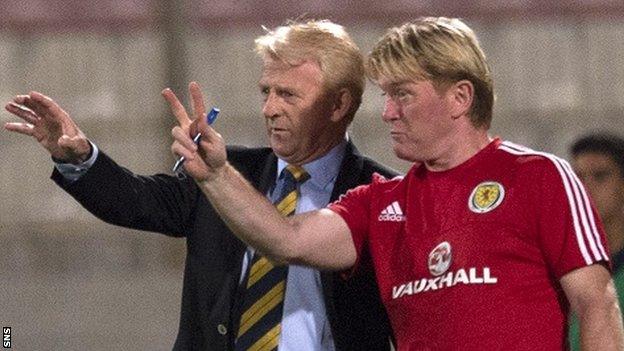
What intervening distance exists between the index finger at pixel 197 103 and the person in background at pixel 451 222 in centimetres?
1

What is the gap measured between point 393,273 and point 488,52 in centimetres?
623

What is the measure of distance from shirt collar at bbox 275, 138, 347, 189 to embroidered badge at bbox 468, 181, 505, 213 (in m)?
0.58

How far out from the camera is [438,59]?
3.51m

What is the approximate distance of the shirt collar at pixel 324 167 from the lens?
13.0 ft

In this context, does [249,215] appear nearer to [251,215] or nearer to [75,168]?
[251,215]

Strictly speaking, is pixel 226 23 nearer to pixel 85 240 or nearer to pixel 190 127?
pixel 85 240

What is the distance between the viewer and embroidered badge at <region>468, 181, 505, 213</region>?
3.42m

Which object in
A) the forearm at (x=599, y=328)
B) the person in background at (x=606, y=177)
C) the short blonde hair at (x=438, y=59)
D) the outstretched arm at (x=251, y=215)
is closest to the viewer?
the forearm at (x=599, y=328)

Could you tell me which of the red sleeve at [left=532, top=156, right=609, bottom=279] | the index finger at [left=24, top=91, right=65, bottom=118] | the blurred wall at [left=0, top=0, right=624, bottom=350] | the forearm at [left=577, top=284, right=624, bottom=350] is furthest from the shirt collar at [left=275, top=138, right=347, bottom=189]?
the blurred wall at [left=0, top=0, right=624, bottom=350]

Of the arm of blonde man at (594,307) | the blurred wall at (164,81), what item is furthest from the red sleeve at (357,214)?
the blurred wall at (164,81)

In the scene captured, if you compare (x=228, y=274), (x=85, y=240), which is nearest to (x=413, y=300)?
(x=228, y=274)

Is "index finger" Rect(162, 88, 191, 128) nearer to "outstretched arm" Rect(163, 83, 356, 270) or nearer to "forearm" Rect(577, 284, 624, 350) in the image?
"outstretched arm" Rect(163, 83, 356, 270)

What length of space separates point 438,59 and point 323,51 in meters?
0.51

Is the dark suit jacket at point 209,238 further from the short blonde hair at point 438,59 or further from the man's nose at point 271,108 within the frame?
the short blonde hair at point 438,59
